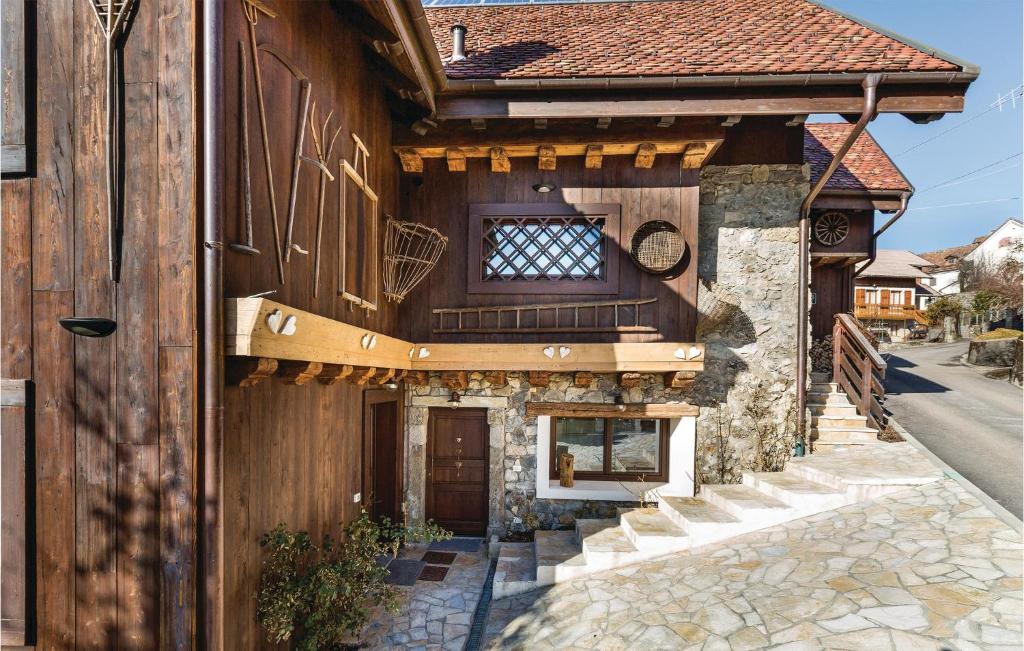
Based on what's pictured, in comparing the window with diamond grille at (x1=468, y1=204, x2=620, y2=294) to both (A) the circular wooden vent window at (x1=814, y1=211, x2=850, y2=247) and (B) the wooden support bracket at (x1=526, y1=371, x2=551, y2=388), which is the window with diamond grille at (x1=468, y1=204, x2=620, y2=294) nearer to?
(B) the wooden support bracket at (x1=526, y1=371, x2=551, y2=388)

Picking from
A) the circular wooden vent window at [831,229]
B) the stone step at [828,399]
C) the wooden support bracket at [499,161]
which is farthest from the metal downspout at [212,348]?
the circular wooden vent window at [831,229]

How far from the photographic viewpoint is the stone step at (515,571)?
4.75m

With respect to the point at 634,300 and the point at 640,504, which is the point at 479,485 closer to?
the point at 640,504

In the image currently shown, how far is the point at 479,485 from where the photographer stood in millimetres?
6199

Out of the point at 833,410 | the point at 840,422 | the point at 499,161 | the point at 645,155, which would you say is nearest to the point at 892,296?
the point at 833,410

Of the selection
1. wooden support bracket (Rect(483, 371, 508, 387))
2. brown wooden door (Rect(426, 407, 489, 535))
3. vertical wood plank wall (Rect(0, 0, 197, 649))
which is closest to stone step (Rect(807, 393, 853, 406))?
wooden support bracket (Rect(483, 371, 508, 387))

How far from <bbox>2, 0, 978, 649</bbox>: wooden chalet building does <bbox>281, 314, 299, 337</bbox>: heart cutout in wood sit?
14mm

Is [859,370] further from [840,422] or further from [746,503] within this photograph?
[746,503]

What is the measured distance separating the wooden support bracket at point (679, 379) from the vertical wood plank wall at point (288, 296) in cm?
370

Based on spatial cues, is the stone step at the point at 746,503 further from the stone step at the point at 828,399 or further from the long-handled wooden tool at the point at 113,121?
the long-handled wooden tool at the point at 113,121

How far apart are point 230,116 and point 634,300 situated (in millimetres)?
4464

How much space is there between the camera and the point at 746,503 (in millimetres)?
4973

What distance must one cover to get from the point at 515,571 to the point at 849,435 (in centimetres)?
469

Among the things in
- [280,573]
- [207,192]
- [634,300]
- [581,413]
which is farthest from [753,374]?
[207,192]
